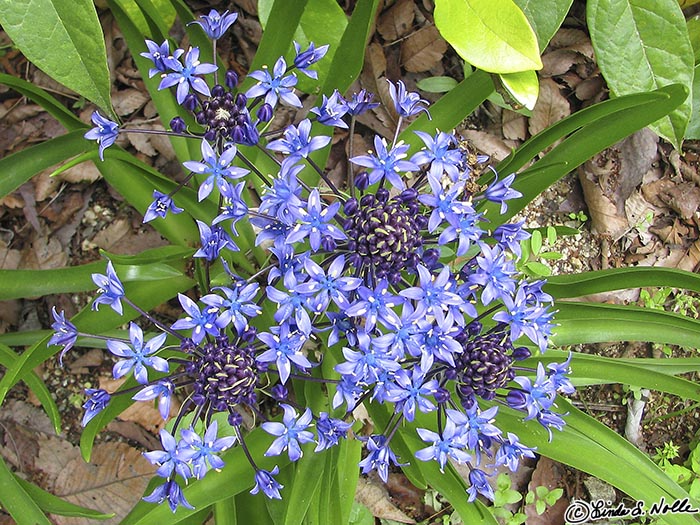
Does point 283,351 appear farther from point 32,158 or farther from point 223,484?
point 32,158

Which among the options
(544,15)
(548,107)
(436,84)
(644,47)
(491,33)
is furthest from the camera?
(548,107)

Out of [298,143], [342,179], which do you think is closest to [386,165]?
[298,143]

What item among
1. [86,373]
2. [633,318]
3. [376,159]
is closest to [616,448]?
[633,318]

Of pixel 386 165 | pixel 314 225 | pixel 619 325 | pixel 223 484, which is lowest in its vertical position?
pixel 223 484

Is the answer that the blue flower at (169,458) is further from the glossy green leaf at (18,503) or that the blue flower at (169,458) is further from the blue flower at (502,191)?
the blue flower at (502,191)

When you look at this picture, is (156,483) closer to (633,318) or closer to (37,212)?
(37,212)

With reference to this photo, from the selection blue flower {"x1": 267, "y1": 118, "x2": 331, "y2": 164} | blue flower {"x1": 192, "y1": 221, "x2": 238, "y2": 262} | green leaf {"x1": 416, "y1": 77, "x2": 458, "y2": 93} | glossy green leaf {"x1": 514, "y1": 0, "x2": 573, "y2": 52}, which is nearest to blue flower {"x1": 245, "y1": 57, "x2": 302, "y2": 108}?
blue flower {"x1": 267, "y1": 118, "x2": 331, "y2": 164}

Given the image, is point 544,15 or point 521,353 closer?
point 521,353

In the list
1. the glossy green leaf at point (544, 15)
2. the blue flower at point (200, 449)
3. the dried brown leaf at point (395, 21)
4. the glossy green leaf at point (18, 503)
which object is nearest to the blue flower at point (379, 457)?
the blue flower at point (200, 449)
